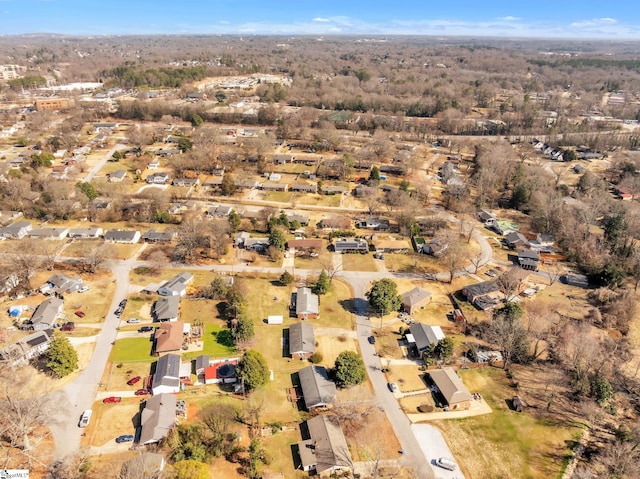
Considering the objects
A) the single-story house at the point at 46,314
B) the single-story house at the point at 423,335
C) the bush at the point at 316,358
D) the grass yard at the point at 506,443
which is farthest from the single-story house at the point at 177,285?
the grass yard at the point at 506,443

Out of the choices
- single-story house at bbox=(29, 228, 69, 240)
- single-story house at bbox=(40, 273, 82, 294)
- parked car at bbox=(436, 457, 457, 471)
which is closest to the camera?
parked car at bbox=(436, 457, 457, 471)

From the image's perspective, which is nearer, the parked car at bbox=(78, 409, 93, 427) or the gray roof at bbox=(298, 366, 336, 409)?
the parked car at bbox=(78, 409, 93, 427)

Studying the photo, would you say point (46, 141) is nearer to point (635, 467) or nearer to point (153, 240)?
point (153, 240)

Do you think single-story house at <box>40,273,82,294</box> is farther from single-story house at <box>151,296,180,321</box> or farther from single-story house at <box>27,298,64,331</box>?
single-story house at <box>151,296,180,321</box>

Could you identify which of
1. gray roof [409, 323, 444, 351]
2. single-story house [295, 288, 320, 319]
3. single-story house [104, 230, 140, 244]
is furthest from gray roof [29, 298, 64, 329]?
gray roof [409, 323, 444, 351]

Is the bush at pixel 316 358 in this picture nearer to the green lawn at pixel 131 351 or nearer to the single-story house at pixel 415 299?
the single-story house at pixel 415 299

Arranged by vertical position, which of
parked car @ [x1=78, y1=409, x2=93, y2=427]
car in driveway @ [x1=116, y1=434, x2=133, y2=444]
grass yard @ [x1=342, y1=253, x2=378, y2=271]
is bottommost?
car in driveway @ [x1=116, y1=434, x2=133, y2=444]
